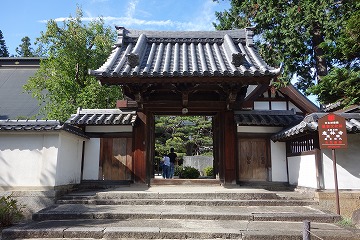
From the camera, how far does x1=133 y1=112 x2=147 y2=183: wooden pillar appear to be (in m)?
9.24

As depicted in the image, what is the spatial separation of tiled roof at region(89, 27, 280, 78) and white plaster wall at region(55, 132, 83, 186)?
243 centimetres

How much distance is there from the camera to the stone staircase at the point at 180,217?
509 centimetres

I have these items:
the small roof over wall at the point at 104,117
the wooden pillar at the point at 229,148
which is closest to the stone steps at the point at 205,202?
the wooden pillar at the point at 229,148

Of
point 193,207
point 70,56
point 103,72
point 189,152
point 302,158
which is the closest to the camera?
point 193,207

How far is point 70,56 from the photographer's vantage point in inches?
565

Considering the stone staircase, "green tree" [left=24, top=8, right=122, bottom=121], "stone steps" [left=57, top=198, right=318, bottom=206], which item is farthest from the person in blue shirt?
"stone steps" [left=57, top=198, right=318, bottom=206]

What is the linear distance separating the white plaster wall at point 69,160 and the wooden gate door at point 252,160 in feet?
18.1

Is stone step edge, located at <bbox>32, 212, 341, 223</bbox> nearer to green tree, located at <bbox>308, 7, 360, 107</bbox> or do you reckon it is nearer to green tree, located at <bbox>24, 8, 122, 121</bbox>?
green tree, located at <bbox>308, 7, 360, 107</bbox>

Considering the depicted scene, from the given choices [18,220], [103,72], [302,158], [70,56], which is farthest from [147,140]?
[70,56]

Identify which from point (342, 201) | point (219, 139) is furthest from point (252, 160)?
point (342, 201)

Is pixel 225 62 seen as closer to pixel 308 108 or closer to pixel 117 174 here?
pixel 117 174

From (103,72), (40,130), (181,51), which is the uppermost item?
(181,51)

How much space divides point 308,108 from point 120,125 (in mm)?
11169

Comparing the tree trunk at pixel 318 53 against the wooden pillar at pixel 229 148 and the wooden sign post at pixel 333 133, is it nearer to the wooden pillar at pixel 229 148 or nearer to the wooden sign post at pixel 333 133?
the wooden pillar at pixel 229 148
